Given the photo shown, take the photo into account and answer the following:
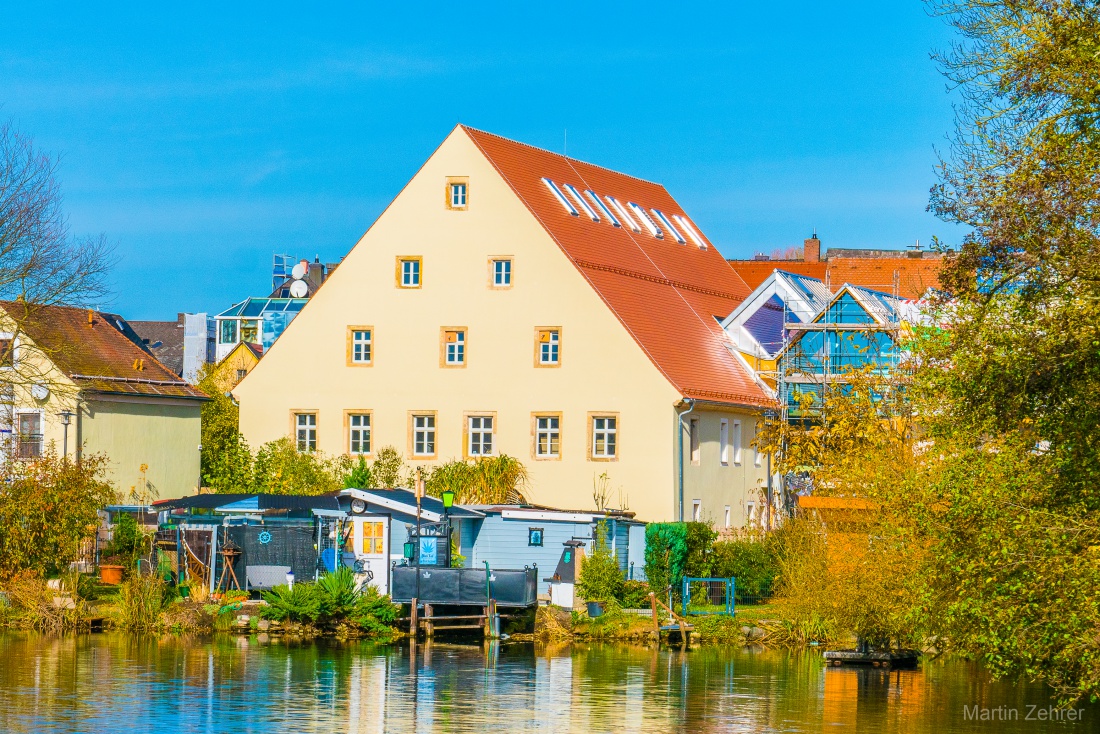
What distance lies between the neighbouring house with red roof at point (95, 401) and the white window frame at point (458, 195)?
11.6 metres

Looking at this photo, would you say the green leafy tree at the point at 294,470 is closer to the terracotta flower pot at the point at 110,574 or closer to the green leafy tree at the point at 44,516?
the terracotta flower pot at the point at 110,574

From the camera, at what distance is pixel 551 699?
29.3 meters

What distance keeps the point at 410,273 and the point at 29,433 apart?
12.9 metres

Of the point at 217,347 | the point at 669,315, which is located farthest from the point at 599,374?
the point at 217,347

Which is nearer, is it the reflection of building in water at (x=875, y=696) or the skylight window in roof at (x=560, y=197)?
the reflection of building in water at (x=875, y=696)

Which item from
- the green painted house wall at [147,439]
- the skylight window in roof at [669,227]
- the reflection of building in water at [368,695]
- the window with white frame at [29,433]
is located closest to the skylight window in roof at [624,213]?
the skylight window in roof at [669,227]

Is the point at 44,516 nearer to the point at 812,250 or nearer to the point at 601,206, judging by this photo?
the point at 601,206

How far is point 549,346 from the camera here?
52469mm

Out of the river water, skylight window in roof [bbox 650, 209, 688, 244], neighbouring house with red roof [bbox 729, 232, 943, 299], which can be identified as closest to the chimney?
neighbouring house with red roof [bbox 729, 232, 943, 299]

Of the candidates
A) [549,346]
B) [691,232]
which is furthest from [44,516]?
[691,232]

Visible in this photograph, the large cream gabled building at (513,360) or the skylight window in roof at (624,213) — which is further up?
the skylight window in roof at (624,213)

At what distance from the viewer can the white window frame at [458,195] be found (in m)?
53.7

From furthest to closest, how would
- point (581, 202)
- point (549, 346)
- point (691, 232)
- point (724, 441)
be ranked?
point (691, 232), point (581, 202), point (724, 441), point (549, 346)

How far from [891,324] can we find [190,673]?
2816 cm
